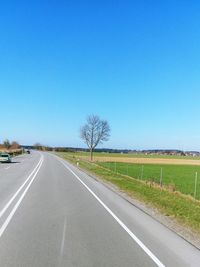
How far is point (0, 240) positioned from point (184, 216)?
23.5 feet

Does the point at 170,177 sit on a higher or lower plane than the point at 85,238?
higher

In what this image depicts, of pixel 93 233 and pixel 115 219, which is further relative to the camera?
pixel 115 219

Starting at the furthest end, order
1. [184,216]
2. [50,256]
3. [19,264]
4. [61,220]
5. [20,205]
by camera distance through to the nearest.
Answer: [20,205] < [184,216] < [61,220] < [50,256] < [19,264]

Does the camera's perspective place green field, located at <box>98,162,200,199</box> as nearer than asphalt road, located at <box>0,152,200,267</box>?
No

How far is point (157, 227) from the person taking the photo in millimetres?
13102

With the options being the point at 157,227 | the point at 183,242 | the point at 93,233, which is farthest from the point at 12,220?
the point at 183,242

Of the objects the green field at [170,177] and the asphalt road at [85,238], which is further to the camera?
the green field at [170,177]

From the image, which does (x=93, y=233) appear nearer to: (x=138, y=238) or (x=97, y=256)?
(x=138, y=238)

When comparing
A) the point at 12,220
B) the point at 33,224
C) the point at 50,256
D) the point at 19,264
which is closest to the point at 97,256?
the point at 50,256

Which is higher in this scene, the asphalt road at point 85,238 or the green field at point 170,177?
the green field at point 170,177

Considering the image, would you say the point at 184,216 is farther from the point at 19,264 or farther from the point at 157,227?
the point at 19,264

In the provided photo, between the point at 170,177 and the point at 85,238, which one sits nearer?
the point at 85,238

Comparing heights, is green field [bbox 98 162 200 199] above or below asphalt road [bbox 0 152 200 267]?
above

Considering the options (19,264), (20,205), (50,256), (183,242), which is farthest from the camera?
(20,205)
